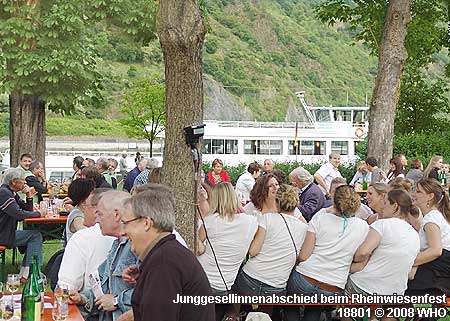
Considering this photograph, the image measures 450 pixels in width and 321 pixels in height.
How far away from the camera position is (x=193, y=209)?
6.81 meters

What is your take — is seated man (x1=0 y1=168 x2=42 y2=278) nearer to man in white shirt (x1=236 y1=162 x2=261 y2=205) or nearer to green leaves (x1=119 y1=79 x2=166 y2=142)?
man in white shirt (x1=236 y1=162 x2=261 y2=205)

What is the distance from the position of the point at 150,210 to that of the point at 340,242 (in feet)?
9.11

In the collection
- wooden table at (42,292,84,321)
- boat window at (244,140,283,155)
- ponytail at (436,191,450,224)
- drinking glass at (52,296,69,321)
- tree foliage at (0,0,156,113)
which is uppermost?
tree foliage at (0,0,156,113)

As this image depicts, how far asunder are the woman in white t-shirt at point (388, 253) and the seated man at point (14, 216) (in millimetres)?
3926

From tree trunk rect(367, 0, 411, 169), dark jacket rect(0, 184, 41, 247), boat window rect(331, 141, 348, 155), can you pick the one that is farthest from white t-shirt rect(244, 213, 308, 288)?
boat window rect(331, 141, 348, 155)

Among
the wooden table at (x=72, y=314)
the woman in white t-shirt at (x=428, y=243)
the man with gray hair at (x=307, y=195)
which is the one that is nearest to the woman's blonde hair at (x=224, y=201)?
the woman in white t-shirt at (x=428, y=243)

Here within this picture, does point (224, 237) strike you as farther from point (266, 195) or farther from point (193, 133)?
point (193, 133)

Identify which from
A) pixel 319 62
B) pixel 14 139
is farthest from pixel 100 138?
pixel 319 62

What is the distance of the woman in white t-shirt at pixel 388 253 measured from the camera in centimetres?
598

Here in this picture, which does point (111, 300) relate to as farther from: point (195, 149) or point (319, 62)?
point (319, 62)

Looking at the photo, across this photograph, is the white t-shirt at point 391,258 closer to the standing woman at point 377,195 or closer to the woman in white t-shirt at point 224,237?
the standing woman at point 377,195

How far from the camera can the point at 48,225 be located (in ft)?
32.7

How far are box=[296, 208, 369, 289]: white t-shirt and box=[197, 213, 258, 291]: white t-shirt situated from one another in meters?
Result: 0.57

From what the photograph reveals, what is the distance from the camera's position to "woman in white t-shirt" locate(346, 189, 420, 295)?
5.98 m
